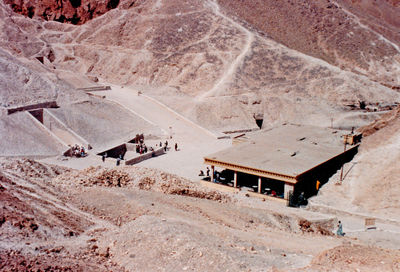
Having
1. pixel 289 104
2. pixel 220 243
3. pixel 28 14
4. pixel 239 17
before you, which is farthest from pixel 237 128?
pixel 28 14

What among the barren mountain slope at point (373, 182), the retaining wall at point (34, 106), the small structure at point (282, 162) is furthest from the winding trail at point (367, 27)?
the retaining wall at point (34, 106)

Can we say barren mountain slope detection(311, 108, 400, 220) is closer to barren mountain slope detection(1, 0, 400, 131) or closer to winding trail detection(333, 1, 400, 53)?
barren mountain slope detection(1, 0, 400, 131)

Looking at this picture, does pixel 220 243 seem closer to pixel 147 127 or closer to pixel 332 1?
pixel 147 127

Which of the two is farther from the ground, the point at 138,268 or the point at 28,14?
the point at 28,14

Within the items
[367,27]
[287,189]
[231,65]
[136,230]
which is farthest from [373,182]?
[367,27]

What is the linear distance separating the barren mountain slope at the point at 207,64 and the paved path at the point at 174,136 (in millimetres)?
2595

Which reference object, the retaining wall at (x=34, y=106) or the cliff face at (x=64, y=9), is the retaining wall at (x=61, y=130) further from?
the cliff face at (x=64, y=9)

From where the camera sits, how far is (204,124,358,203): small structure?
2431 centimetres

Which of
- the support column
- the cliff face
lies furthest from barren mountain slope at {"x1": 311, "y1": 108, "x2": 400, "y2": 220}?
the cliff face

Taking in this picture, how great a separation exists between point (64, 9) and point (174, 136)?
4521cm

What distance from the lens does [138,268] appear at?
33.9 feet

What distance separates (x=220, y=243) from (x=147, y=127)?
2819cm

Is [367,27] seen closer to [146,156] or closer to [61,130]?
[146,156]

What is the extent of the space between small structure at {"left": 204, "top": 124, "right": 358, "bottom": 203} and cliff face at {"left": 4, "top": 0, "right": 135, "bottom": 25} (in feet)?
161
